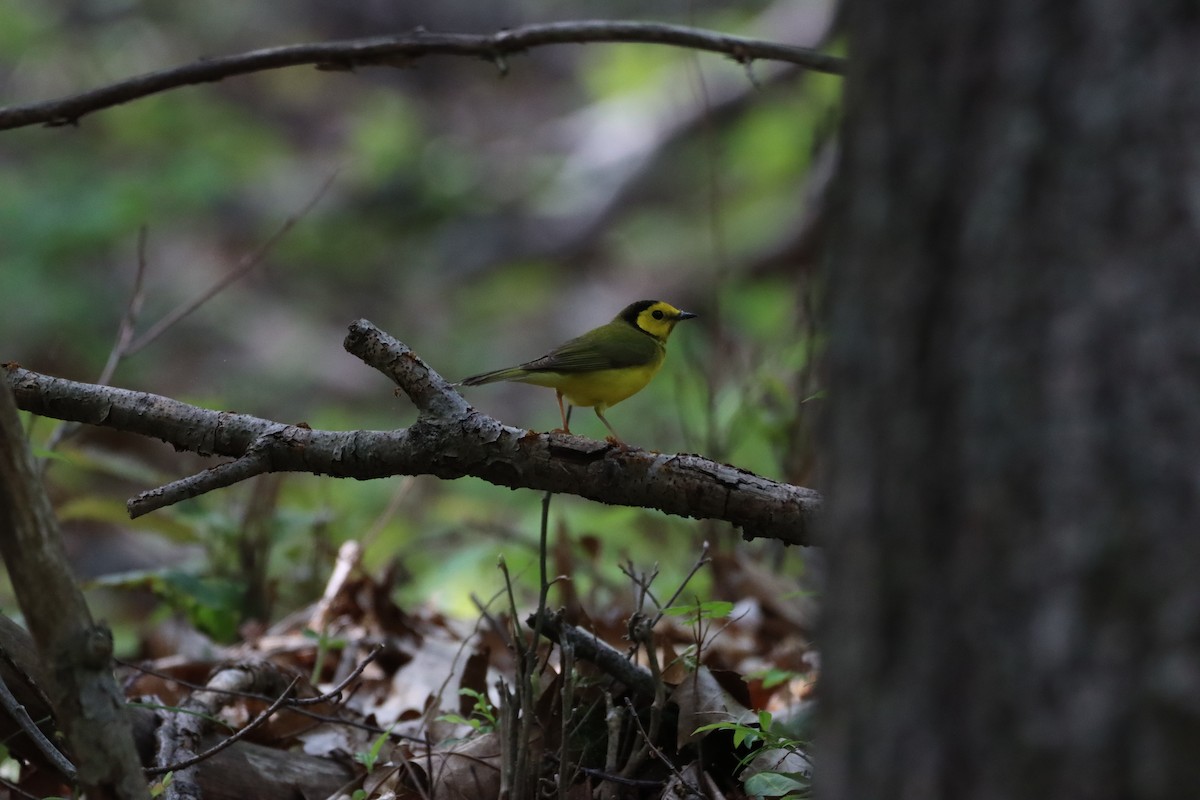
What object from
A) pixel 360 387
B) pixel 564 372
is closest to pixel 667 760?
pixel 564 372

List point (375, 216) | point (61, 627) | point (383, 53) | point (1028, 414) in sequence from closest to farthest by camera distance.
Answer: point (1028, 414), point (61, 627), point (383, 53), point (375, 216)

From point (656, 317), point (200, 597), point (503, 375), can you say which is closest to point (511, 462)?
point (503, 375)

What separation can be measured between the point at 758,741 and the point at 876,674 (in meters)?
1.52

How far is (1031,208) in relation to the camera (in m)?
1.26

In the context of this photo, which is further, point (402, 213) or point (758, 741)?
point (402, 213)

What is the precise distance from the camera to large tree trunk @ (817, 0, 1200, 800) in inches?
46.6

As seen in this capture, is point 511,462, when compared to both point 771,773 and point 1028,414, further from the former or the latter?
point 1028,414

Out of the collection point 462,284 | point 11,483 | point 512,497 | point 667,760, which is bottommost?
point 667,760

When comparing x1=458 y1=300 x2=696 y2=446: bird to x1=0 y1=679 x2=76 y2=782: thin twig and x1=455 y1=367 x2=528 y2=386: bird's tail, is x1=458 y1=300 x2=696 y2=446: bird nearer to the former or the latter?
x1=455 y1=367 x2=528 y2=386: bird's tail

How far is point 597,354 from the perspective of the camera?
4.65m

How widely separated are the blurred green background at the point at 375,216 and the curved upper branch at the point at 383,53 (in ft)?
15.0

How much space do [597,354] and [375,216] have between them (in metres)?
13.5

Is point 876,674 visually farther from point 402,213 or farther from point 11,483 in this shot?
point 402,213

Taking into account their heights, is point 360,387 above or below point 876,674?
above
